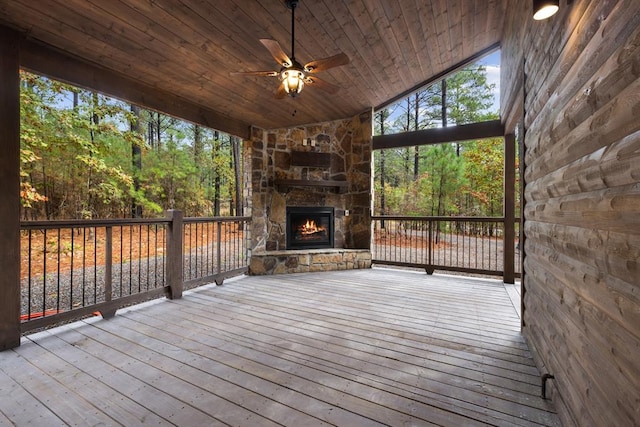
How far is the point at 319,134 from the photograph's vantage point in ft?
19.8

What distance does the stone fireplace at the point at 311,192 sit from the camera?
18.0ft

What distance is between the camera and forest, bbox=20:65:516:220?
20.6 feet

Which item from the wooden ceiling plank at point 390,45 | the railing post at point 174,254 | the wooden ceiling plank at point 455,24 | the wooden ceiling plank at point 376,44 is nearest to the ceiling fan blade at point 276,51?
the wooden ceiling plank at point 376,44

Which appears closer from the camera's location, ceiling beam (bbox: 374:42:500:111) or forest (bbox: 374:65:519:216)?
ceiling beam (bbox: 374:42:500:111)

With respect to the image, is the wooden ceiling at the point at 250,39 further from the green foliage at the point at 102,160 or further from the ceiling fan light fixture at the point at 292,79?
the green foliage at the point at 102,160

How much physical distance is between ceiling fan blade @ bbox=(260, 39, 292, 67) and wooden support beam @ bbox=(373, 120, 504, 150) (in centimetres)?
344

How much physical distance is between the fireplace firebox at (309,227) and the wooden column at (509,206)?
3052 mm

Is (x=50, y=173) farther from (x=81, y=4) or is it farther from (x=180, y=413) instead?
(x=180, y=413)

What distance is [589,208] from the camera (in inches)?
49.4

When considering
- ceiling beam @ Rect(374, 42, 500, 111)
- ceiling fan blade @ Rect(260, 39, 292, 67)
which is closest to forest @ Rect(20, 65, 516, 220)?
ceiling beam @ Rect(374, 42, 500, 111)

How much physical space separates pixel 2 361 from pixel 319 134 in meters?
5.28

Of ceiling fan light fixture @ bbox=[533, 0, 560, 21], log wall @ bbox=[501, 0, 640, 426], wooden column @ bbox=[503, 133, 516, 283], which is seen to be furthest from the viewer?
wooden column @ bbox=[503, 133, 516, 283]

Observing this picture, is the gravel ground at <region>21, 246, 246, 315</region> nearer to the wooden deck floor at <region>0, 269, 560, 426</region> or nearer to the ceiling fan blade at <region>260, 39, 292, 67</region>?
the wooden deck floor at <region>0, 269, 560, 426</region>

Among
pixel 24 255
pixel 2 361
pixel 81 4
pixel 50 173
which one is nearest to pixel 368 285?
pixel 2 361
